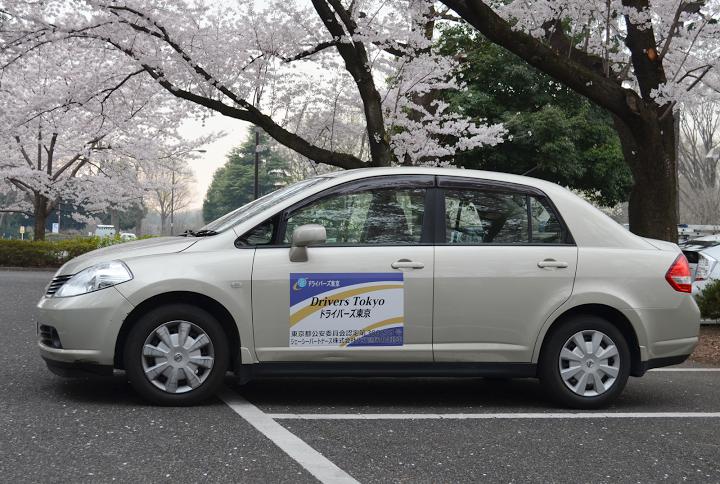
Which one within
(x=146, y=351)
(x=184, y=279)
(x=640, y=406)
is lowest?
(x=640, y=406)

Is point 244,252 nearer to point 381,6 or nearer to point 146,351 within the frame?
point 146,351

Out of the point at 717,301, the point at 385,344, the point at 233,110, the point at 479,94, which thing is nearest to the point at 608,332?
the point at 385,344

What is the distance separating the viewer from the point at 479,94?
30219 mm

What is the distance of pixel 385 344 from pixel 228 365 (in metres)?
1.07

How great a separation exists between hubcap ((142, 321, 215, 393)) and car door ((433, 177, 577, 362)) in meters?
1.58

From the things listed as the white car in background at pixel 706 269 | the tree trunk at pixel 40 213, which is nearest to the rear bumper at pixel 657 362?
the white car in background at pixel 706 269

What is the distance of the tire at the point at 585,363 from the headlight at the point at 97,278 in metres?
2.95

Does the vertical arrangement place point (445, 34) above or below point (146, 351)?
above

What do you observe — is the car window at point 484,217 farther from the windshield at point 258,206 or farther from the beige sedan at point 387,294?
the windshield at point 258,206

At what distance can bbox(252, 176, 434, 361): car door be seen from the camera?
5922 mm

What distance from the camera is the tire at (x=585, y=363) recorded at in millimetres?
6203

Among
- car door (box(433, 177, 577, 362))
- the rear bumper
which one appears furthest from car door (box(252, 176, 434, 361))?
the rear bumper

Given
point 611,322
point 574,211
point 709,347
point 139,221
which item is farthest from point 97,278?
point 139,221

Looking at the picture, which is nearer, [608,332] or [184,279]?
[184,279]
